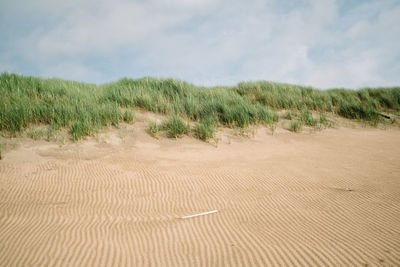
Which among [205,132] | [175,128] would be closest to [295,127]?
[205,132]

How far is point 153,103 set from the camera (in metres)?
7.37

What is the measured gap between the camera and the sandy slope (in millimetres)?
2080

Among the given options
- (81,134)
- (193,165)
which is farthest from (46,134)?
(193,165)

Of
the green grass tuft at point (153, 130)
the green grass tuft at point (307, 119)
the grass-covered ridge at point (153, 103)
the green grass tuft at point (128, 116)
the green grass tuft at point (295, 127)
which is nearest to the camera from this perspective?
the grass-covered ridge at point (153, 103)

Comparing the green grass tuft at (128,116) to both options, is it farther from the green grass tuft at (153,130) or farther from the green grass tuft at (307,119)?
the green grass tuft at (307,119)

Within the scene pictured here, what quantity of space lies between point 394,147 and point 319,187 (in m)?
3.83

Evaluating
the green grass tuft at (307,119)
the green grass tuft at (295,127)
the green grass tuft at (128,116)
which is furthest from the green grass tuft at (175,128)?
the green grass tuft at (307,119)

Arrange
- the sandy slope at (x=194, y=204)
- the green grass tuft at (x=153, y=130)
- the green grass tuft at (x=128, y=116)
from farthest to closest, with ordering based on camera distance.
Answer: the green grass tuft at (x=128, y=116), the green grass tuft at (x=153, y=130), the sandy slope at (x=194, y=204)

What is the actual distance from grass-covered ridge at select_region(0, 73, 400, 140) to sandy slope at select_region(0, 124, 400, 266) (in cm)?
76

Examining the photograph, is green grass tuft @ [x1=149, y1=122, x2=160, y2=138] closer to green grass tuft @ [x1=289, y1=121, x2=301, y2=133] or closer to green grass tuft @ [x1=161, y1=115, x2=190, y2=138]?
green grass tuft @ [x1=161, y1=115, x2=190, y2=138]

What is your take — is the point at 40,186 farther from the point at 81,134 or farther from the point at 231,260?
the point at 231,260

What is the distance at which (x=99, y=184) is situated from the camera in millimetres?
3676

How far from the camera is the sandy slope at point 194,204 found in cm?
208

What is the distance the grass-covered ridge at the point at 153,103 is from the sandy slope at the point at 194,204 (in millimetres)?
761
